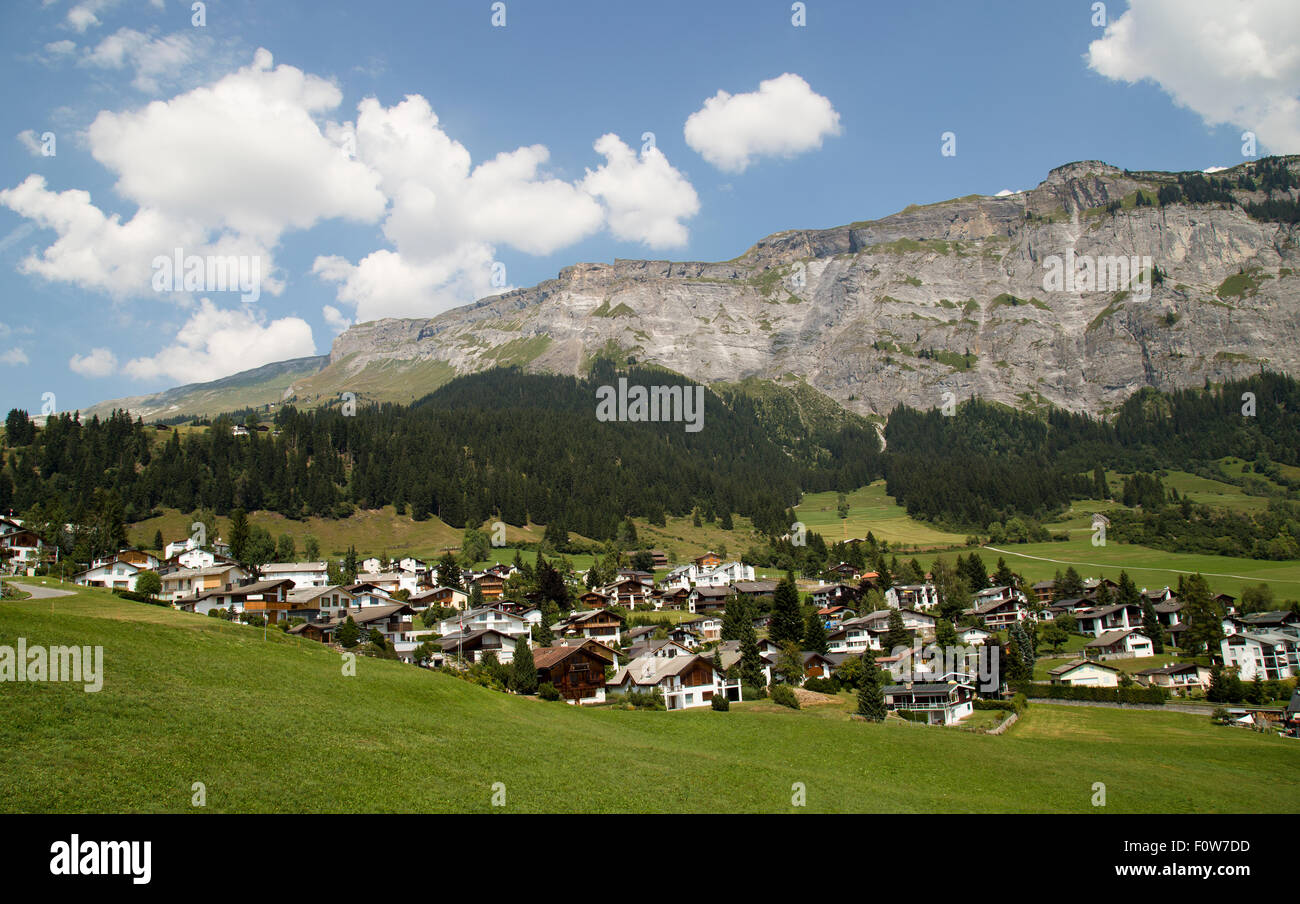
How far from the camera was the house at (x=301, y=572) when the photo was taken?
10125cm

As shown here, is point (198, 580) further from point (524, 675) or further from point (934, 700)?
point (934, 700)

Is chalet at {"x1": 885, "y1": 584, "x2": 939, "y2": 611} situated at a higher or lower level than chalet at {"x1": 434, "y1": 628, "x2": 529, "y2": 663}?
lower

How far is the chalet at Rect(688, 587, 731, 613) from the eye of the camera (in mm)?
109812

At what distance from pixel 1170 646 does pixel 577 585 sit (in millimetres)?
80516

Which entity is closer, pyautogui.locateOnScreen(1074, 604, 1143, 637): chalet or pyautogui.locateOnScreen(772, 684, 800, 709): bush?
pyautogui.locateOnScreen(772, 684, 800, 709): bush

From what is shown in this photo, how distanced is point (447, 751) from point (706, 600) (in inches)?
3381

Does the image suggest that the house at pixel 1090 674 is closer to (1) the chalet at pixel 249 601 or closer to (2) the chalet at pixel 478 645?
(2) the chalet at pixel 478 645

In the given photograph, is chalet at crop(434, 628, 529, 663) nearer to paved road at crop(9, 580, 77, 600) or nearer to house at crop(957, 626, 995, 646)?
paved road at crop(9, 580, 77, 600)

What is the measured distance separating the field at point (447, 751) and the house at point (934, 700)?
26.2 ft

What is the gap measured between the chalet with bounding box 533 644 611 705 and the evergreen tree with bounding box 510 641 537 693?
1194mm

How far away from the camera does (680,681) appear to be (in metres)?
57.9

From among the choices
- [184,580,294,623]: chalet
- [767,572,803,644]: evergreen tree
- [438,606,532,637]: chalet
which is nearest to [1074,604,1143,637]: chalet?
[767,572,803,644]: evergreen tree

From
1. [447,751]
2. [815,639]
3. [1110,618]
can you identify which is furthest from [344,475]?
[447,751]
